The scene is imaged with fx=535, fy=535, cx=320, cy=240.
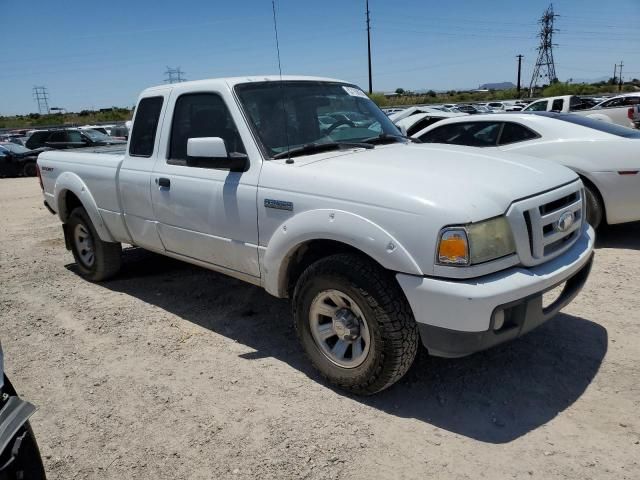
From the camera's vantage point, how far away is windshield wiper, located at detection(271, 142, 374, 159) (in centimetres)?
366

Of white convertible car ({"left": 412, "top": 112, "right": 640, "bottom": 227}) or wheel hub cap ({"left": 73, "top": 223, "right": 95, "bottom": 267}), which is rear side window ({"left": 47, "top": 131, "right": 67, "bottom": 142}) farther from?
white convertible car ({"left": 412, "top": 112, "right": 640, "bottom": 227})

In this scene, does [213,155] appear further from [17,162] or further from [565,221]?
[17,162]

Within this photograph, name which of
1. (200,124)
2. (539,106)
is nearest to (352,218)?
(200,124)

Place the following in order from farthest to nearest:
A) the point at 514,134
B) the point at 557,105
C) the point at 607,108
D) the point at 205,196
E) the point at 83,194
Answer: the point at 557,105 < the point at 607,108 < the point at 514,134 < the point at 83,194 < the point at 205,196

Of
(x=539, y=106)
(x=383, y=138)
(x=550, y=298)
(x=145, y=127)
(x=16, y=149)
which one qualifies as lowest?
(x=550, y=298)

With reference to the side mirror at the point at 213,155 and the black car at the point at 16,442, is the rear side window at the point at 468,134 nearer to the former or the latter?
the side mirror at the point at 213,155

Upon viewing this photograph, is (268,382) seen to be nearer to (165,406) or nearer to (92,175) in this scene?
(165,406)

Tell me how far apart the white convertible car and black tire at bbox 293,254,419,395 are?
4.07 m

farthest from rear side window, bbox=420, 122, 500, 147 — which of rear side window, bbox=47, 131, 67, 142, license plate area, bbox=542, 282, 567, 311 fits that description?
rear side window, bbox=47, 131, 67, 142

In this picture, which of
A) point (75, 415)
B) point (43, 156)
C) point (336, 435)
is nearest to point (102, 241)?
point (43, 156)

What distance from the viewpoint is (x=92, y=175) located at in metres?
5.26

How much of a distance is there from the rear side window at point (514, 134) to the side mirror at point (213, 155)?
436 centimetres

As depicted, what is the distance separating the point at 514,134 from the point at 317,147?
158 inches

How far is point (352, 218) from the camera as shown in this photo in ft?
9.93
